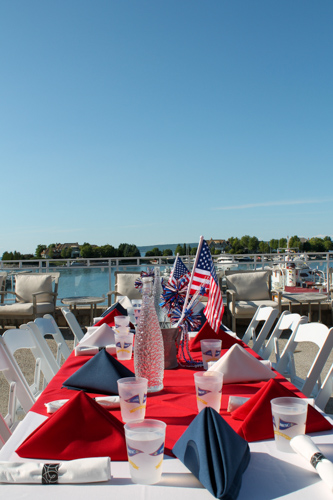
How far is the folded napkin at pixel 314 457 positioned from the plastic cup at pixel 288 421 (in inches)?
1.5

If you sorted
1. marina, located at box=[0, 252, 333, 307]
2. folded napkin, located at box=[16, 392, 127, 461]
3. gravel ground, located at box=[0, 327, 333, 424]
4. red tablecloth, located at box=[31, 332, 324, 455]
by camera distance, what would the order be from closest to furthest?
folded napkin, located at box=[16, 392, 127, 461] → red tablecloth, located at box=[31, 332, 324, 455] → gravel ground, located at box=[0, 327, 333, 424] → marina, located at box=[0, 252, 333, 307]

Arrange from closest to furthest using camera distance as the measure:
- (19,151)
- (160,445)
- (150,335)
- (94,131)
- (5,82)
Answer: (160,445)
(150,335)
(5,82)
(19,151)
(94,131)

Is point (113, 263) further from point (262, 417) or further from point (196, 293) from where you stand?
point (262, 417)

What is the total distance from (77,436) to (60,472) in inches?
6.4

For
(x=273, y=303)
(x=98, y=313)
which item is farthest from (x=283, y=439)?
(x=98, y=313)

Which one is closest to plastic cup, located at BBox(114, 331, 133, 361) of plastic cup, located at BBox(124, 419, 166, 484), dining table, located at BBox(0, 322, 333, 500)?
dining table, located at BBox(0, 322, 333, 500)

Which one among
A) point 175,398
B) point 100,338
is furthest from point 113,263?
point 175,398

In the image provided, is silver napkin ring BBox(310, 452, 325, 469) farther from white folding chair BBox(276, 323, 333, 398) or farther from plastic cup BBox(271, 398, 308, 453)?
white folding chair BBox(276, 323, 333, 398)

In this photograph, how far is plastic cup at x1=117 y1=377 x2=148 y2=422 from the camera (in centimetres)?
125

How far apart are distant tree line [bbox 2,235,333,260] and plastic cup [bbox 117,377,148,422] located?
2.08m

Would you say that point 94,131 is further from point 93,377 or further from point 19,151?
point 93,377

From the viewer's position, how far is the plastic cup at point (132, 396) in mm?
1245

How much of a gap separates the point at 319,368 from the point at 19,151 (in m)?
11.7

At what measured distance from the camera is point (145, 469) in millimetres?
926
